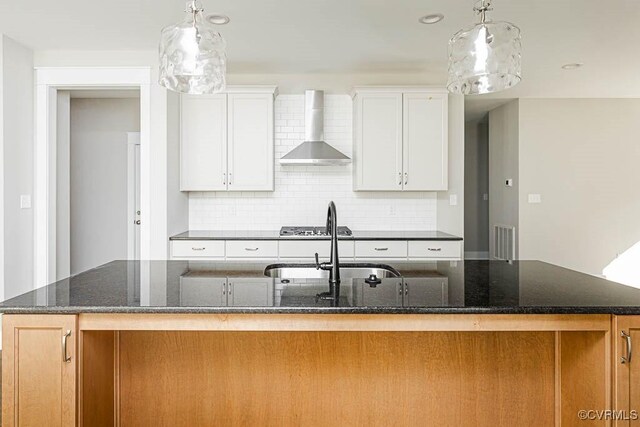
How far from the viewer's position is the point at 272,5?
3.02 m

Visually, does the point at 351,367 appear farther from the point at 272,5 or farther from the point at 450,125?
the point at 450,125

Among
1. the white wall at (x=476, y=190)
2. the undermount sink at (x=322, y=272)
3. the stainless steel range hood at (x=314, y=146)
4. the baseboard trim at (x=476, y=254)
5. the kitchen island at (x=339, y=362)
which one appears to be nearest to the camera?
the kitchen island at (x=339, y=362)

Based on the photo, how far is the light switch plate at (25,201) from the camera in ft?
12.4

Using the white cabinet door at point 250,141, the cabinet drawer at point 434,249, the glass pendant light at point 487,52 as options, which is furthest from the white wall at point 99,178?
the glass pendant light at point 487,52

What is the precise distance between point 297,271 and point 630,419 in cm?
148

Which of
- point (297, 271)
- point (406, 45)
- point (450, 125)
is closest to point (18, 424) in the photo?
point (297, 271)

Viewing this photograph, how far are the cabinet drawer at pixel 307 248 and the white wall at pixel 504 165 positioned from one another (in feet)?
9.79

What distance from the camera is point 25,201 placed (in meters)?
3.83

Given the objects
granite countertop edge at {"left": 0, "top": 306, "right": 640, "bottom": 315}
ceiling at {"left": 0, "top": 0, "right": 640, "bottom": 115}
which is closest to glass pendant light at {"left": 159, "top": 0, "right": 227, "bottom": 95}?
granite countertop edge at {"left": 0, "top": 306, "right": 640, "bottom": 315}

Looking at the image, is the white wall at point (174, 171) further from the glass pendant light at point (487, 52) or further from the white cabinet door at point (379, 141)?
the glass pendant light at point (487, 52)

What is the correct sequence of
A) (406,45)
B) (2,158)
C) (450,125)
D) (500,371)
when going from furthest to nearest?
(450,125) < (406,45) < (2,158) < (500,371)

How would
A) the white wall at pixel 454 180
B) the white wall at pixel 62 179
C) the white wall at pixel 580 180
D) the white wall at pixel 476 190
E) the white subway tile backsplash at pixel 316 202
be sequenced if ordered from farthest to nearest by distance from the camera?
the white wall at pixel 476 190, the white wall at pixel 580 180, the white subway tile backsplash at pixel 316 202, the white wall at pixel 454 180, the white wall at pixel 62 179

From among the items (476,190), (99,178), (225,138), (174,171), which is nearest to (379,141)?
(225,138)

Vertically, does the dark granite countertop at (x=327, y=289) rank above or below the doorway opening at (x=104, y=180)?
below
